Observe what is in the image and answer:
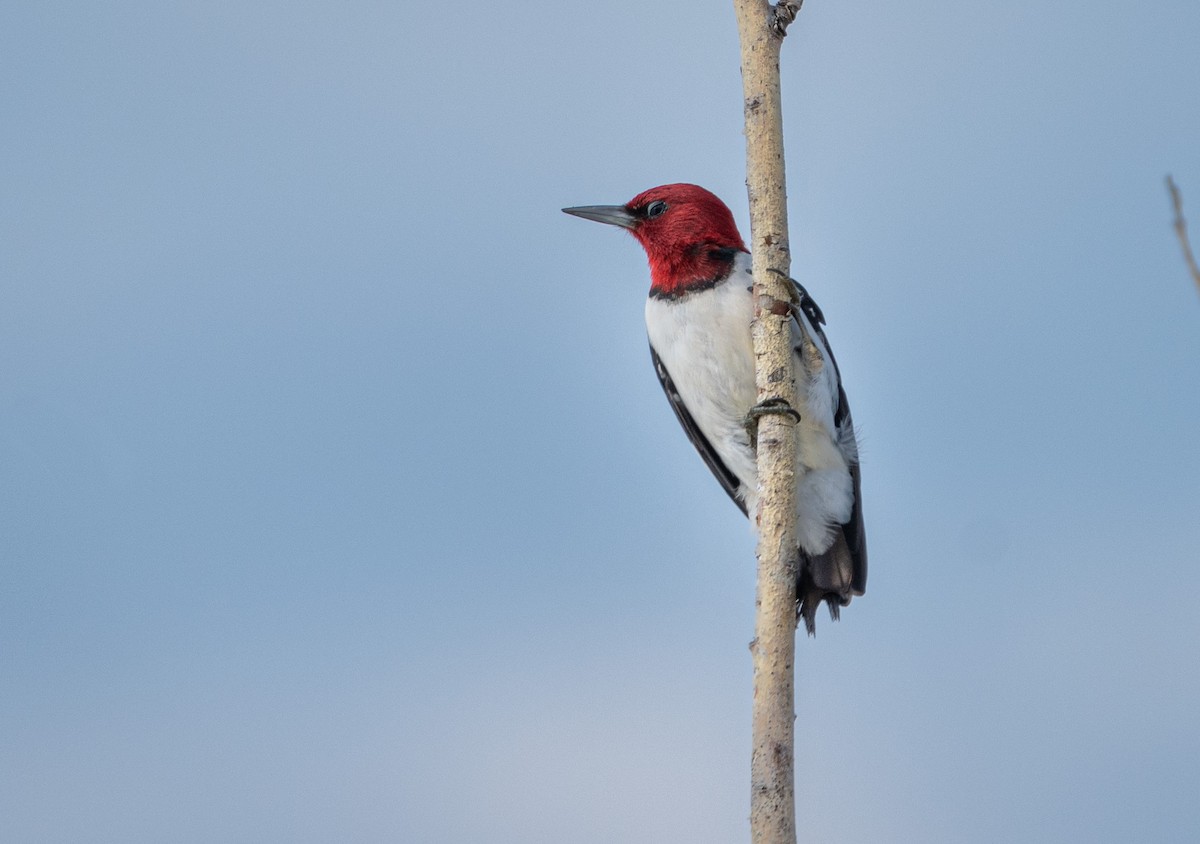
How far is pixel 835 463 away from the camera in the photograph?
6.96 meters

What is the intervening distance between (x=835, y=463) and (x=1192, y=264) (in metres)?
5.19

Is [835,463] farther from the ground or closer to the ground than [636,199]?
closer to the ground

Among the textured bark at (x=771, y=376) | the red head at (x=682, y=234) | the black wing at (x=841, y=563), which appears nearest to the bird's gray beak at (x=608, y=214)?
the red head at (x=682, y=234)

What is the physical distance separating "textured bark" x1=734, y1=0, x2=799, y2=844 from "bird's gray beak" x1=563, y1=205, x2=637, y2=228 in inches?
110

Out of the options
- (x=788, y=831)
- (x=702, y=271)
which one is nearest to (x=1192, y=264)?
(x=788, y=831)

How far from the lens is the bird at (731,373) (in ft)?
21.6

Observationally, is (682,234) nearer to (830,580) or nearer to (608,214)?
(608,214)

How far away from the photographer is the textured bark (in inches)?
152

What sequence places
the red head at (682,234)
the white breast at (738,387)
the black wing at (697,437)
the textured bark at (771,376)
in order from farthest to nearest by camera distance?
the black wing at (697,437) < the red head at (682,234) < the white breast at (738,387) < the textured bark at (771,376)

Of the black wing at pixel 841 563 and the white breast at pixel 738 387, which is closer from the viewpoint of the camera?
the white breast at pixel 738 387

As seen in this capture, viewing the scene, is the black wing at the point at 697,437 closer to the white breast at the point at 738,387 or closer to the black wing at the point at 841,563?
the white breast at the point at 738,387

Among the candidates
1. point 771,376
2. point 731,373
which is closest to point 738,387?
point 731,373

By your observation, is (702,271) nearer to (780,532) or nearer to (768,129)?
(768,129)

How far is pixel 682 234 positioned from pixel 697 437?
1.30 metres
